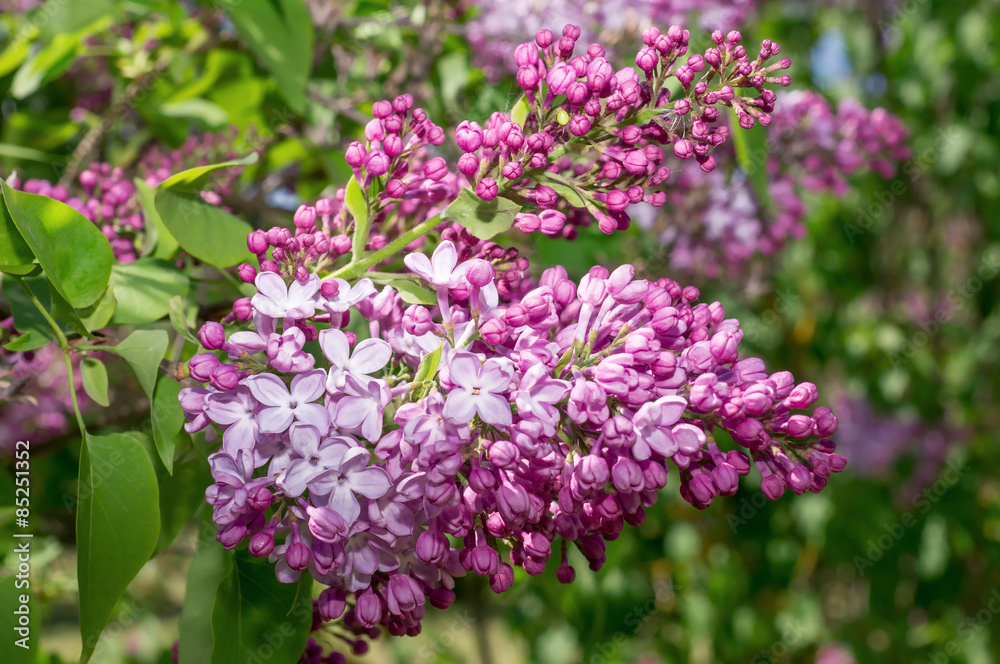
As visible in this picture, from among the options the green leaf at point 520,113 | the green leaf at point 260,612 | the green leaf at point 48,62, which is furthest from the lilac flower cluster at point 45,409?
the green leaf at point 520,113

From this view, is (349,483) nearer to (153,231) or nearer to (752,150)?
(153,231)

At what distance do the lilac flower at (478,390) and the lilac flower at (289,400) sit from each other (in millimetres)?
107

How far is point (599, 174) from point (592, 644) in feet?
5.53

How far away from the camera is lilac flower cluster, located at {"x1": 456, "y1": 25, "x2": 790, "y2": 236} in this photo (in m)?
0.65

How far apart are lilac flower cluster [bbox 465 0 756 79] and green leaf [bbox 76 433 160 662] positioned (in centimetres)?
105

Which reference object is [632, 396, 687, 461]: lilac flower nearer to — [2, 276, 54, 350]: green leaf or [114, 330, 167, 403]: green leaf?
[114, 330, 167, 403]: green leaf

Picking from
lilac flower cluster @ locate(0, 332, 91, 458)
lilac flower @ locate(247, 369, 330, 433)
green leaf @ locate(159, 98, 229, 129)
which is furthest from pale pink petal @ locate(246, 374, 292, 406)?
lilac flower cluster @ locate(0, 332, 91, 458)

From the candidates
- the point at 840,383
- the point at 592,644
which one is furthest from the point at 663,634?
the point at 840,383

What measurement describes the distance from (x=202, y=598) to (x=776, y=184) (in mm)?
1403

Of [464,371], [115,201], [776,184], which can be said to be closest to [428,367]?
[464,371]

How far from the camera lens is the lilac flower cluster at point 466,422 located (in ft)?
1.93

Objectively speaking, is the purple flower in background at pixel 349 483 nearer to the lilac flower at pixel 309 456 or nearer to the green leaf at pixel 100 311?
the lilac flower at pixel 309 456

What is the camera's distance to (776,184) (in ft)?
5.46

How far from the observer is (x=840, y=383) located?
3.49m
